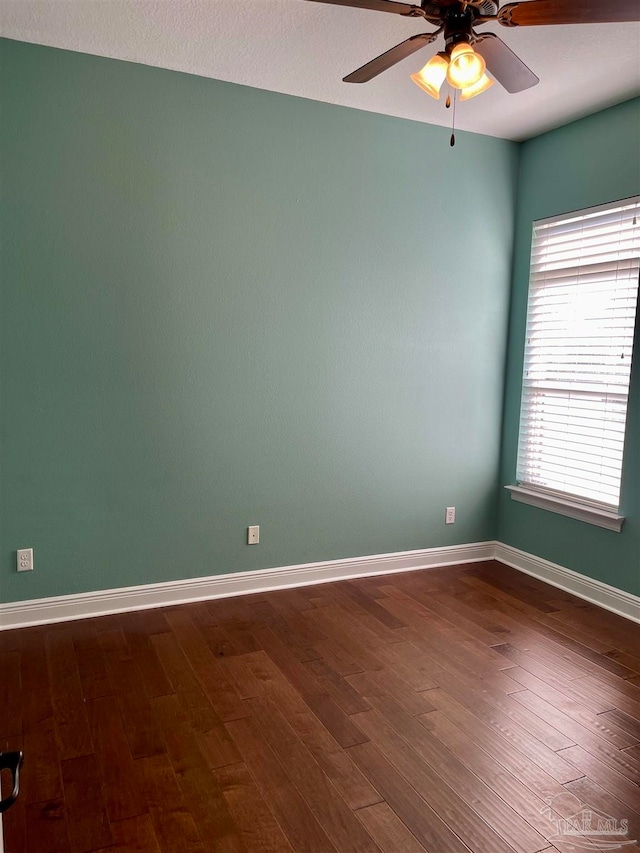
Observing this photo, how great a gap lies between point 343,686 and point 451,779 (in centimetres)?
65

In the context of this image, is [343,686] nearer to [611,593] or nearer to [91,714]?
[91,714]

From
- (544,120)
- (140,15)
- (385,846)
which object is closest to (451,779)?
(385,846)

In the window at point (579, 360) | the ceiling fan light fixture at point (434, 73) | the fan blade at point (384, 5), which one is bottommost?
the window at point (579, 360)

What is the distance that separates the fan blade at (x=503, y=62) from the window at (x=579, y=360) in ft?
4.75

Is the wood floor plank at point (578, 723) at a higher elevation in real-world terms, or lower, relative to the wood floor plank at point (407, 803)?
higher

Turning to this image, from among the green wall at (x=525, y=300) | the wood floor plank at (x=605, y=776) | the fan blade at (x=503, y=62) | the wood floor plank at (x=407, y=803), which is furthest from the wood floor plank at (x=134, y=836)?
the green wall at (x=525, y=300)

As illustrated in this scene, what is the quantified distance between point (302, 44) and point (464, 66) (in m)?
1.16

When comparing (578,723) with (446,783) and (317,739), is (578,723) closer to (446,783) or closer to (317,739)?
(446,783)

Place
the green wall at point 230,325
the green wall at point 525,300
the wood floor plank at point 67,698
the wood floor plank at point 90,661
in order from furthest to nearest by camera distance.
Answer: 1. the green wall at point 525,300
2. the green wall at point 230,325
3. the wood floor plank at point 90,661
4. the wood floor plank at point 67,698

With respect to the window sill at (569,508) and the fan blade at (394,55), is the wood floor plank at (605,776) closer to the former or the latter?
the window sill at (569,508)

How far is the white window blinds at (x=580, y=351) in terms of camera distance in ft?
11.3

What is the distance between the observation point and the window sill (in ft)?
11.4

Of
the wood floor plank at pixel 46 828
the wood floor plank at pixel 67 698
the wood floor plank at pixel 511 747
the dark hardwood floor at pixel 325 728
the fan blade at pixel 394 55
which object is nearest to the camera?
the wood floor plank at pixel 46 828

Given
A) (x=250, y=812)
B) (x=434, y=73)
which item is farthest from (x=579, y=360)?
(x=250, y=812)
